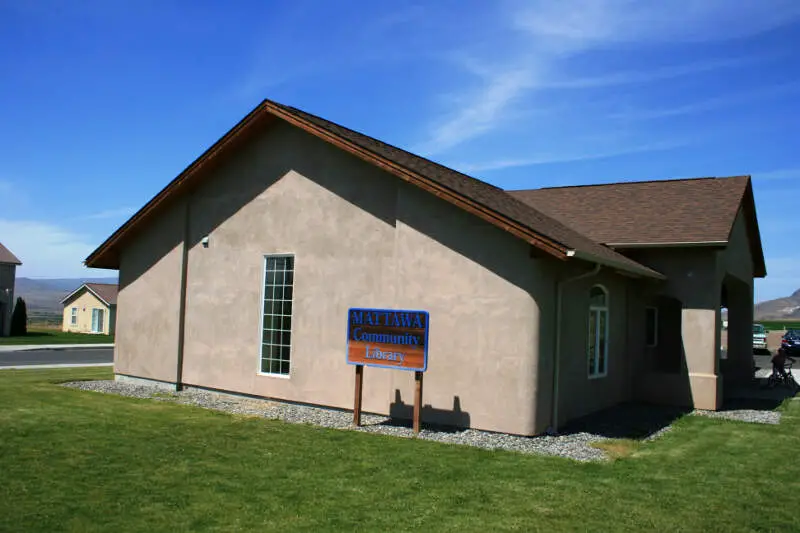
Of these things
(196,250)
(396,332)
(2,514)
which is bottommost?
(2,514)

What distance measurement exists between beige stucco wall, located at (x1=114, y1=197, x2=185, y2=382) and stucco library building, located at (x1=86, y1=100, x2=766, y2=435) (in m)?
0.05

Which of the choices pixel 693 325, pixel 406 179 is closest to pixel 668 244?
pixel 693 325

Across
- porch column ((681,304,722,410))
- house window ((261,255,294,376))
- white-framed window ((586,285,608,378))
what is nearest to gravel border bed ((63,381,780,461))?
porch column ((681,304,722,410))

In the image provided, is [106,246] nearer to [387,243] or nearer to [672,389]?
[387,243]

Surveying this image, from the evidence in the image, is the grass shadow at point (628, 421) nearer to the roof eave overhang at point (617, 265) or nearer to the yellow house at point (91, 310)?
the roof eave overhang at point (617, 265)

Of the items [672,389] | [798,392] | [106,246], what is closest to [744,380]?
[798,392]

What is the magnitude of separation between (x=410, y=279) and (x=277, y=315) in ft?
11.9

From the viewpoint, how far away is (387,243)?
1271cm

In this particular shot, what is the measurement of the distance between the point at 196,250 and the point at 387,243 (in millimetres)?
5653

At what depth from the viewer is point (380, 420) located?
12469 millimetres

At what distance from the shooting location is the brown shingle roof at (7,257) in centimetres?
4688

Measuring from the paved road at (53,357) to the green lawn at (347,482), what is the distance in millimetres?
15641

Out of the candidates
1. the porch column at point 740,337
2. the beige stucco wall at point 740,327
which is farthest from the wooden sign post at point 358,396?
the porch column at point 740,337

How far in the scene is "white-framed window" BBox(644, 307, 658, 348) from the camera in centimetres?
1808
